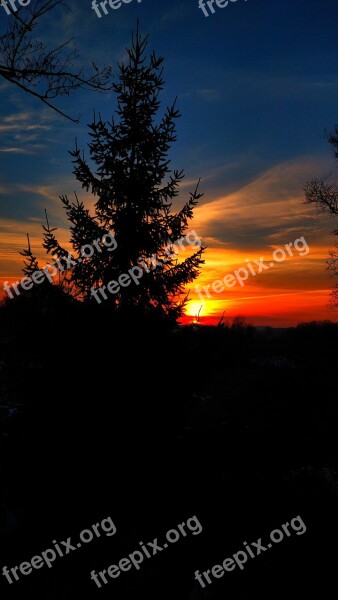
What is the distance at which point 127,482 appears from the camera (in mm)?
5336

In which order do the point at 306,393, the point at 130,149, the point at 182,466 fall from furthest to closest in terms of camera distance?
the point at 306,393 < the point at 130,149 < the point at 182,466

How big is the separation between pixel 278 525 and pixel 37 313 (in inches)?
192

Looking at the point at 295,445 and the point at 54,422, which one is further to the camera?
the point at 295,445

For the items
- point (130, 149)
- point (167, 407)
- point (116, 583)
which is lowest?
point (116, 583)

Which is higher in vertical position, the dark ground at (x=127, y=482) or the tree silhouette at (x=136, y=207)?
the tree silhouette at (x=136, y=207)

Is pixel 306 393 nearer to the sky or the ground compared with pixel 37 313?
nearer to the ground

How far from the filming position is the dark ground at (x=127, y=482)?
5004 mm

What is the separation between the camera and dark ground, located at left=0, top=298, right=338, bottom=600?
5004 millimetres

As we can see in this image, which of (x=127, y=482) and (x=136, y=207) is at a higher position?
(x=136, y=207)

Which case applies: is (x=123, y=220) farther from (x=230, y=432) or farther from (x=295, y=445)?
(x=295, y=445)

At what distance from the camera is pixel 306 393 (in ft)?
52.7

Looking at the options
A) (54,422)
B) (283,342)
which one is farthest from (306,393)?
(283,342)

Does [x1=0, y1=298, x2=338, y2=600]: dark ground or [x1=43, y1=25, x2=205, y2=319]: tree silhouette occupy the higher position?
[x1=43, y1=25, x2=205, y2=319]: tree silhouette

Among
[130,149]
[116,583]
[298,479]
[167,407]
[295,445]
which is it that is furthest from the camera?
[295,445]
